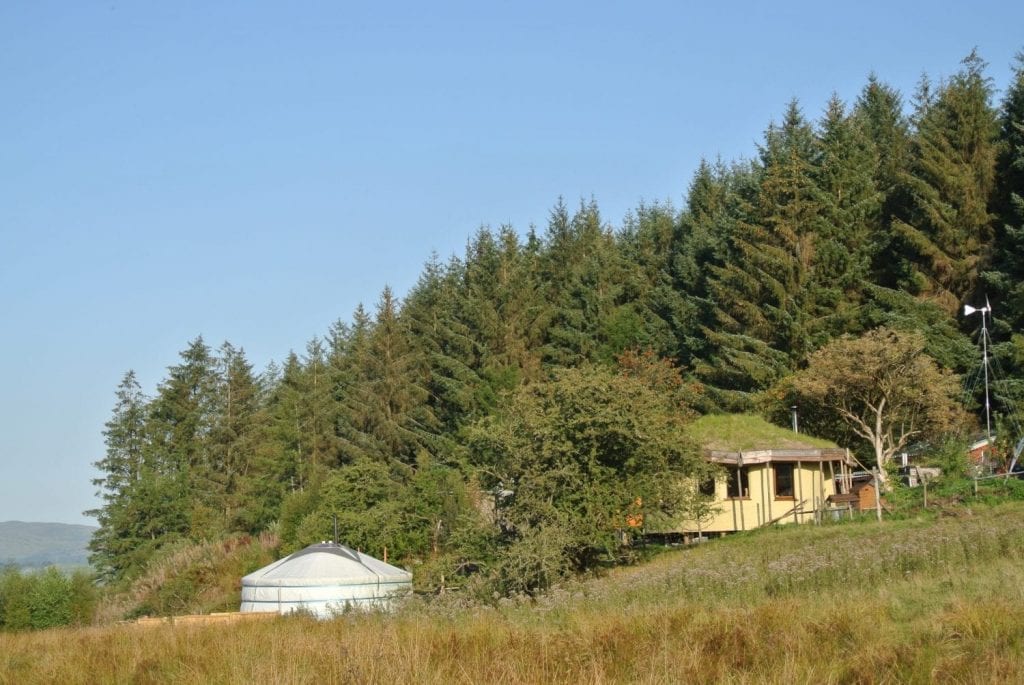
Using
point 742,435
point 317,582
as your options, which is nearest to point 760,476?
point 742,435

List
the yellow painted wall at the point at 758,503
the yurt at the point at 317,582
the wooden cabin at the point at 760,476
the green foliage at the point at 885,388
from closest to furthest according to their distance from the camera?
the yurt at the point at 317,582 < the wooden cabin at the point at 760,476 < the yellow painted wall at the point at 758,503 < the green foliage at the point at 885,388

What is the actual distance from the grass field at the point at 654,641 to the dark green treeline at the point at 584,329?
9.02 meters

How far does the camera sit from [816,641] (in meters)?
10.3

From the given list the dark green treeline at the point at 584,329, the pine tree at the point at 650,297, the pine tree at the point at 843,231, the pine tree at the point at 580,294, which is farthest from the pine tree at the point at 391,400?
the pine tree at the point at 843,231

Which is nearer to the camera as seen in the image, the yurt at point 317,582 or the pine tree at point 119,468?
the yurt at point 317,582

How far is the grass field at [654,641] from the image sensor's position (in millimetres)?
9016

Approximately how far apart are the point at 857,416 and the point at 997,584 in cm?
2569

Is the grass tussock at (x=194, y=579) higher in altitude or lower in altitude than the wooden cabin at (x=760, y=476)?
lower

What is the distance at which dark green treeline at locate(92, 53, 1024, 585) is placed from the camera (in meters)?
40.2

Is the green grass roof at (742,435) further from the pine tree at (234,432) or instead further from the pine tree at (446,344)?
the pine tree at (234,432)

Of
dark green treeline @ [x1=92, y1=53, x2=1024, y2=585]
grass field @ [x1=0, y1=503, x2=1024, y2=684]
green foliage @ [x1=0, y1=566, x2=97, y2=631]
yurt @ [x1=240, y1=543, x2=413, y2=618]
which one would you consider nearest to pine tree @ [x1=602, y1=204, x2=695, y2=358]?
dark green treeline @ [x1=92, y1=53, x2=1024, y2=585]

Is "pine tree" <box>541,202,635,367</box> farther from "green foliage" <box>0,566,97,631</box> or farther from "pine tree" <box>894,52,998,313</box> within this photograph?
"green foliage" <box>0,566,97,631</box>

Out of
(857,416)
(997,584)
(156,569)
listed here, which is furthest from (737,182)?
(997,584)

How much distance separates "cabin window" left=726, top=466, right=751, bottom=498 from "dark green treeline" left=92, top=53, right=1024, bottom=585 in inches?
286
